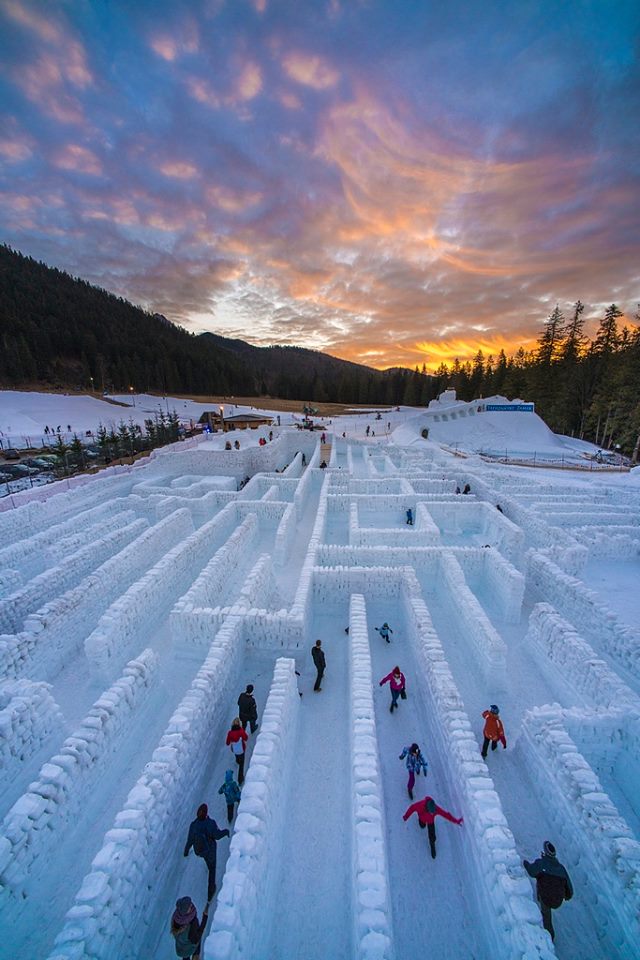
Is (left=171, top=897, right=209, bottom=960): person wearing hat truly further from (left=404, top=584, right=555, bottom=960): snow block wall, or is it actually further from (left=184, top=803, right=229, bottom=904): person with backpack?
(left=404, top=584, right=555, bottom=960): snow block wall

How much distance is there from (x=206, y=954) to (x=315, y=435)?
3083cm

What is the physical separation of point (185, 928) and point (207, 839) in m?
0.88

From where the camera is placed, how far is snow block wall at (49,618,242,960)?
338 cm

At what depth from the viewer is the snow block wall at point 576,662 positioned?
6.32m

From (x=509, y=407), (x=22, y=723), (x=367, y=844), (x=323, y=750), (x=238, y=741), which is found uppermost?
(x=509, y=407)

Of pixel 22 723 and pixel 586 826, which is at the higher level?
pixel 586 826

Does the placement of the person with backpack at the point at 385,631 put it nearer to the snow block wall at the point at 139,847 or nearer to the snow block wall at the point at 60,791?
the snow block wall at the point at 139,847

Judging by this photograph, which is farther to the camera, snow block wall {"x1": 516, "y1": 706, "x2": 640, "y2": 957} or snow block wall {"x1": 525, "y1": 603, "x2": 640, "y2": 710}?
snow block wall {"x1": 525, "y1": 603, "x2": 640, "y2": 710}

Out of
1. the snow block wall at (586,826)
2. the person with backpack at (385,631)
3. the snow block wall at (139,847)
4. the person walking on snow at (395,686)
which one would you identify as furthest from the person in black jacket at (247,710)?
the snow block wall at (586,826)

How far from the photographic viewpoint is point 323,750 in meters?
6.18

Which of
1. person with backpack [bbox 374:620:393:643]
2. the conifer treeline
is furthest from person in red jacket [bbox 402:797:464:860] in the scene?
the conifer treeline

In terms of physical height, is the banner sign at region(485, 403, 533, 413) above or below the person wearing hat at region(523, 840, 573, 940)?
above

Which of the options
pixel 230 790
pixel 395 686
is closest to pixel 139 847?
pixel 230 790

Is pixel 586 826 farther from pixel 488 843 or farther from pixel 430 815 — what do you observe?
pixel 430 815
